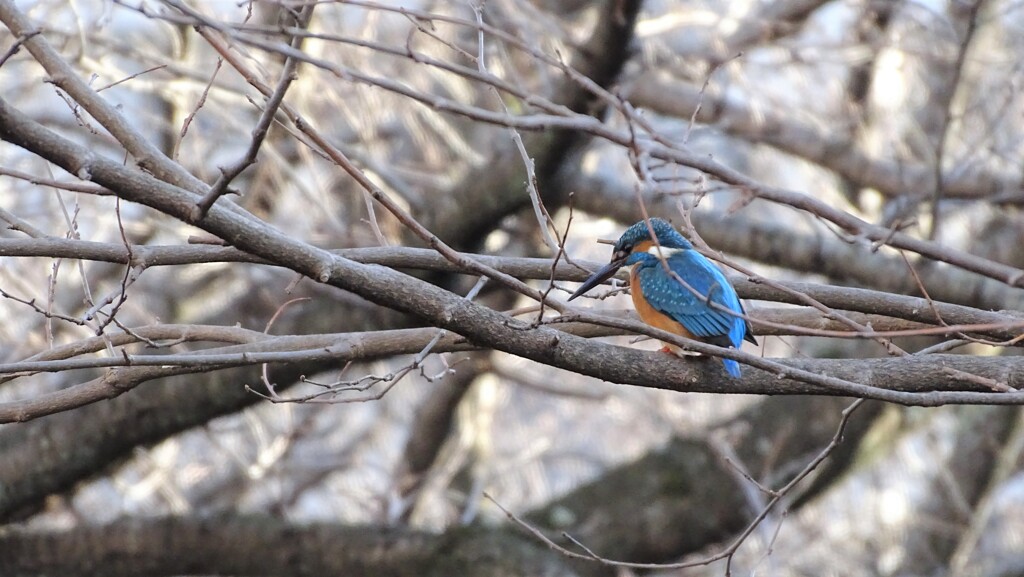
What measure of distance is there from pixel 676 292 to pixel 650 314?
0.16 metres

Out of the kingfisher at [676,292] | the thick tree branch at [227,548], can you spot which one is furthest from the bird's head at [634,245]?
the thick tree branch at [227,548]

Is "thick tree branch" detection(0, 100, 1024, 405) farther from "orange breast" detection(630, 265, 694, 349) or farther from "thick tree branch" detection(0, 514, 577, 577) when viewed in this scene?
"thick tree branch" detection(0, 514, 577, 577)

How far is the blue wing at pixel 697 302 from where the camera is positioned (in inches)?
111

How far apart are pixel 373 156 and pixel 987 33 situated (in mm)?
3613

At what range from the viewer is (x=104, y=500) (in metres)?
8.59

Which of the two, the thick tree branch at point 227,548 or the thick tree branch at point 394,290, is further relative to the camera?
the thick tree branch at point 227,548

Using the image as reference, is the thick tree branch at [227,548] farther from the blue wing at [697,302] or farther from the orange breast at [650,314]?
the blue wing at [697,302]

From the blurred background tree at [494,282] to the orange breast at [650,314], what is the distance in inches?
5.7

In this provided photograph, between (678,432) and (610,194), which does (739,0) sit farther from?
(678,432)

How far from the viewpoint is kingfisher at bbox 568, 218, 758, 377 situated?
9.23 ft

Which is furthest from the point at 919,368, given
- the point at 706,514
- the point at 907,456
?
the point at 907,456

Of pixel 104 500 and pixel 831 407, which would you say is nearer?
pixel 831 407

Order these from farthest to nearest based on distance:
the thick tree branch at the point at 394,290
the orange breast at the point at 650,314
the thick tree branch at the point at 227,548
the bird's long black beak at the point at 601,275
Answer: the thick tree branch at the point at 227,548 < the orange breast at the point at 650,314 < the bird's long black beak at the point at 601,275 < the thick tree branch at the point at 394,290

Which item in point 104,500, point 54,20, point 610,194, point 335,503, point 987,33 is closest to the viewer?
point 54,20
